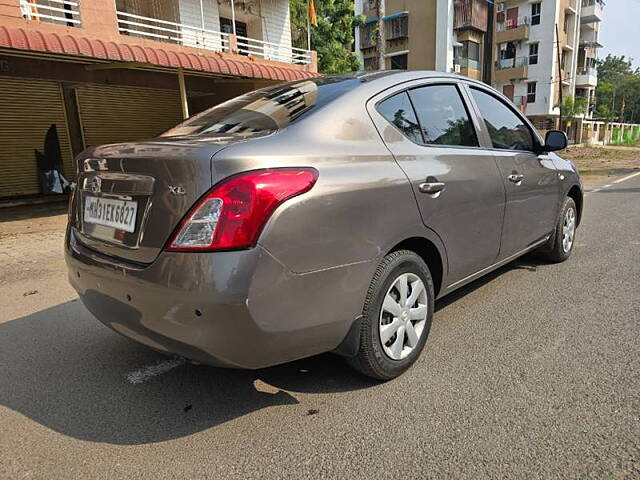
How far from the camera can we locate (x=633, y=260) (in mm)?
4848

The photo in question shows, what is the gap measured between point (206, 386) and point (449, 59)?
1422 inches

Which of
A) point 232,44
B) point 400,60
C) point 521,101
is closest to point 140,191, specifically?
point 232,44

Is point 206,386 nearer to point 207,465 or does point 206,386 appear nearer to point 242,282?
point 207,465

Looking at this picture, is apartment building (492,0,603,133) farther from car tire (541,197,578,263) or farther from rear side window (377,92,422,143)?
rear side window (377,92,422,143)

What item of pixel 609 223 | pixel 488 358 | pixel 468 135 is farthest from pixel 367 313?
pixel 609 223

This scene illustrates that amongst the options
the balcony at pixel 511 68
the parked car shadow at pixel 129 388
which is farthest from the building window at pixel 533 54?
the parked car shadow at pixel 129 388

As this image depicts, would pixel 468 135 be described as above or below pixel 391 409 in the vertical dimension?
above

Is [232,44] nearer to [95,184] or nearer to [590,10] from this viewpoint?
[95,184]

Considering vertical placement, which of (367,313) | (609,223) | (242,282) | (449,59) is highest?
(449,59)

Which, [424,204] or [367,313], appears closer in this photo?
[367,313]

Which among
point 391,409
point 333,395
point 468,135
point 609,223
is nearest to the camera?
point 391,409

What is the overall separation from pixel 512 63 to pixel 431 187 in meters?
46.1

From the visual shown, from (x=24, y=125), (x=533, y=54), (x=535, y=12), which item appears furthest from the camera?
(x=533, y=54)

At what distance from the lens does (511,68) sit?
4291 cm
